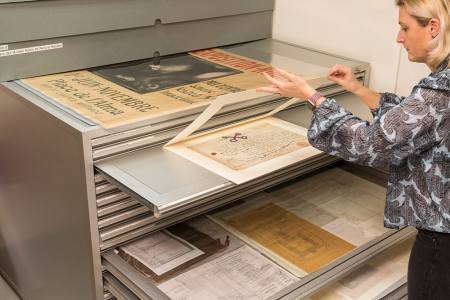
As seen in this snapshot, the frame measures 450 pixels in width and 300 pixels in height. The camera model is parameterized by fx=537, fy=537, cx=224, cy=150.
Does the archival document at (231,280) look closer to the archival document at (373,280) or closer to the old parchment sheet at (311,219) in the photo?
the old parchment sheet at (311,219)

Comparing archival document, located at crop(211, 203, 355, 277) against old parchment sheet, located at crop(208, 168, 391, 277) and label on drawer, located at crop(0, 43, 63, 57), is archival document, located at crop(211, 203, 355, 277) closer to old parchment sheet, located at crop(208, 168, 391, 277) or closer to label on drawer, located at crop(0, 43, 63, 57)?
old parchment sheet, located at crop(208, 168, 391, 277)

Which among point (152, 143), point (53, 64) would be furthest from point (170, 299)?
point (53, 64)

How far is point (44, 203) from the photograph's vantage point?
1.27 meters

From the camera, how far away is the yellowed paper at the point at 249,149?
3.60 ft

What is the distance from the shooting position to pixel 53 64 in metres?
1.35

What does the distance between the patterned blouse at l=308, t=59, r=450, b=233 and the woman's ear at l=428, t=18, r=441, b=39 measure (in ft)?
0.18

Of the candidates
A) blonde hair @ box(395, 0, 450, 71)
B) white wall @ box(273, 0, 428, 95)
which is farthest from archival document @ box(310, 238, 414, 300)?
blonde hair @ box(395, 0, 450, 71)

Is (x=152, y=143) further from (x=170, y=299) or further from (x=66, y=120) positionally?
(x=170, y=299)

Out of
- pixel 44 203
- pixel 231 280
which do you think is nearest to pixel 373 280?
pixel 231 280

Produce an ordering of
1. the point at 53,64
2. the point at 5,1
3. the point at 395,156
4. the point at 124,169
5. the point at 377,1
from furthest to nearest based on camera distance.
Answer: the point at 377,1
the point at 53,64
the point at 5,1
the point at 124,169
the point at 395,156

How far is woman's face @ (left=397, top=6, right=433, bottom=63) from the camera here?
3.08ft

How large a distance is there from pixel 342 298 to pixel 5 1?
1.04 m

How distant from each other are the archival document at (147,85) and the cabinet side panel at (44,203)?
72mm

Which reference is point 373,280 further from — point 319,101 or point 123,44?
point 123,44
